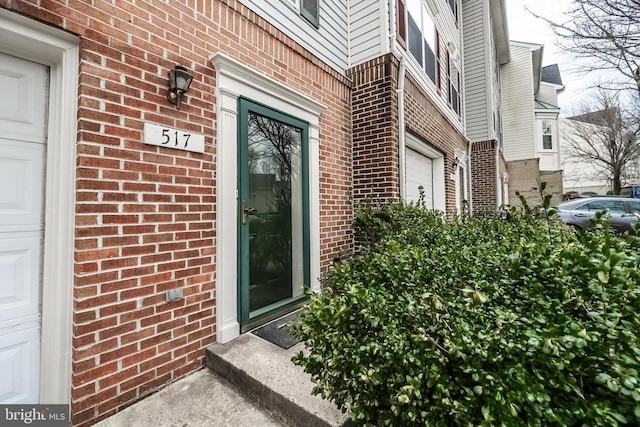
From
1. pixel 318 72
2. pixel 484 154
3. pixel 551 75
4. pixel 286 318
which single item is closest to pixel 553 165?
pixel 551 75

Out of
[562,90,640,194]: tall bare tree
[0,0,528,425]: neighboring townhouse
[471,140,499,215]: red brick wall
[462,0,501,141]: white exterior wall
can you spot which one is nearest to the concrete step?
[0,0,528,425]: neighboring townhouse

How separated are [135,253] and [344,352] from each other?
158cm

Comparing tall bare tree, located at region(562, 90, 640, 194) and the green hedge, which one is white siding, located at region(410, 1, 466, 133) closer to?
the green hedge

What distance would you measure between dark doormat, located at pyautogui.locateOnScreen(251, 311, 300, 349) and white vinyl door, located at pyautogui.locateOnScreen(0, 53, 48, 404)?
151cm

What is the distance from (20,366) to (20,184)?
43.5 inches

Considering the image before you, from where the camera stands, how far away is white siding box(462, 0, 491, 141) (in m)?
9.62

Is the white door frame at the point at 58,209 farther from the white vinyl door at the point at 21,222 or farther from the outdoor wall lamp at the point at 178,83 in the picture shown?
the outdoor wall lamp at the point at 178,83

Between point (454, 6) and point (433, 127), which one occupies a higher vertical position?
point (454, 6)

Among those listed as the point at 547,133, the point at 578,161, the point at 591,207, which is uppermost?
the point at 547,133

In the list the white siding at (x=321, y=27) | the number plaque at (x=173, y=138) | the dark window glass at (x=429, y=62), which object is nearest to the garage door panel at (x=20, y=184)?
the number plaque at (x=173, y=138)

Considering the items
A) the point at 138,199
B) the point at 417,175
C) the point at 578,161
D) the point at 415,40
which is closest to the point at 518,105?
the point at 578,161

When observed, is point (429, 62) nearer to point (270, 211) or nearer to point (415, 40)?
point (415, 40)

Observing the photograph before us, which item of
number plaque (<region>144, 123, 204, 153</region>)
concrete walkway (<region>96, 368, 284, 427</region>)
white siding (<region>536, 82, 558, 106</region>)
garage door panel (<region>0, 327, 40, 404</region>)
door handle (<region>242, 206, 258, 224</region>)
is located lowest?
concrete walkway (<region>96, 368, 284, 427</region>)

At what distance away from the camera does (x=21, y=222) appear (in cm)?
175
